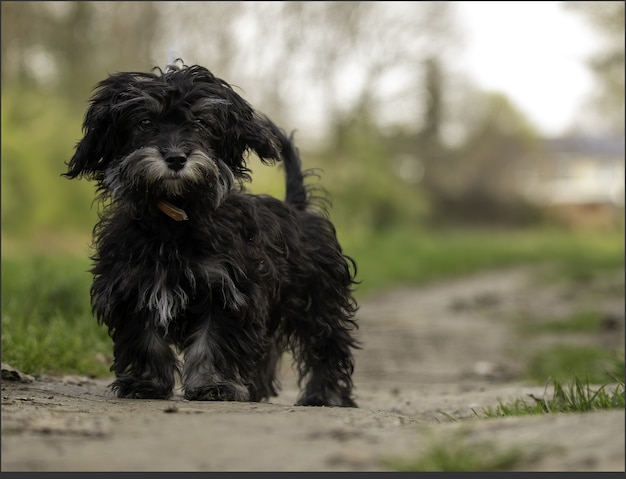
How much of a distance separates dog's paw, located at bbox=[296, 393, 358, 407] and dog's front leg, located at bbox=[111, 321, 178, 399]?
4.12ft

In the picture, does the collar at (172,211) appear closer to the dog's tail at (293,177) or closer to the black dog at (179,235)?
the black dog at (179,235)

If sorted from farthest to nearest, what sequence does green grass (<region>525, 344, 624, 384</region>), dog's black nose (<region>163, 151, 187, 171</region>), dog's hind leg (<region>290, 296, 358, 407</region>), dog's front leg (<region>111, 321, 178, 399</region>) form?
green grass (<region>525, 344, 624, 384</region>) < dog's hind leg (<region>290, 296, 358, 407</region>) < dog's front leg (<region>111, 321, 178, 399</region>) < dog's black nose (<region>163, 151, 187, 171</region>)

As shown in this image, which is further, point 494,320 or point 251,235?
point 494,320

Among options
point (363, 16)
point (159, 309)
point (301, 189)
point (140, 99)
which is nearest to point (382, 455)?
point (159, 309)

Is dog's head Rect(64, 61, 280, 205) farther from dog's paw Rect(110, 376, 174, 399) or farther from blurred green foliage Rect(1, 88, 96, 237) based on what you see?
blurred green foliage Rect(1, 88, 96, 237)

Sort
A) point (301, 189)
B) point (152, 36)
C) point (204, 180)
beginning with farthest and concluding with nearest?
point (152, 36) → point (301, 189) → point (204, 180)

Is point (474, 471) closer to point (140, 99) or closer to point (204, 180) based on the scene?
point (204, 180)

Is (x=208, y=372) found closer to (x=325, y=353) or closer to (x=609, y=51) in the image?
(x=325, y=353)

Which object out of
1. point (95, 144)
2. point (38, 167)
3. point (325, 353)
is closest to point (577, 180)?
point (38, 167)

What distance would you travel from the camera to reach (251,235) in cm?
507

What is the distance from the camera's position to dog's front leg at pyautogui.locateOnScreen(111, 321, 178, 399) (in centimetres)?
488

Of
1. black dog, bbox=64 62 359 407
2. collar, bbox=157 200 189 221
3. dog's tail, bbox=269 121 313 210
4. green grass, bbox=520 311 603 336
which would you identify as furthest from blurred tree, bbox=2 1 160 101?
collar, bbox=157 200 189 221

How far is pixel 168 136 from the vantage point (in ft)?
15.2

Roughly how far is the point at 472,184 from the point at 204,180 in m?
37.7
